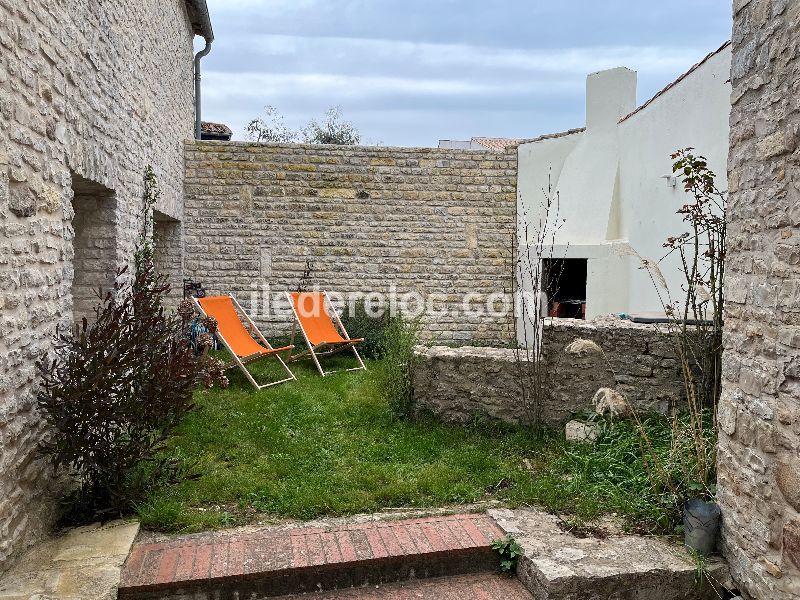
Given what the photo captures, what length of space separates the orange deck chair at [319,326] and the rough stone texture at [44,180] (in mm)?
2514

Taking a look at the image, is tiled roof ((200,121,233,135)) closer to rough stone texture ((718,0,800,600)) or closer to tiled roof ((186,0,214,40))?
tiled roof ((186,0,214,40))

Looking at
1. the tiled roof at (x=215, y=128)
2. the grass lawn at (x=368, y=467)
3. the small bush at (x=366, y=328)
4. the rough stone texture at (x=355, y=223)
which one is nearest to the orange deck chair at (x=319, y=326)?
the small bush at (x=366, y=328)

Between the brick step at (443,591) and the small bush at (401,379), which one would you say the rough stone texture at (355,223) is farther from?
the brick step at (443,591)

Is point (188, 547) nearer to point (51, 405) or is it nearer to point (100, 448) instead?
point (100, 448)

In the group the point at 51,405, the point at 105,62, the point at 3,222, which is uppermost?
the point at 105,62

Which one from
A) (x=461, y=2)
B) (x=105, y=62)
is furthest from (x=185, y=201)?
(x=461, y=2)

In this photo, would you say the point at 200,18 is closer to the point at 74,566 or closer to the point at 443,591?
the point at 74,566

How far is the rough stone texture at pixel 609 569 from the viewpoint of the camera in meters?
2.61

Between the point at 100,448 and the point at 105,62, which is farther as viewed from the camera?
the point at 105,62

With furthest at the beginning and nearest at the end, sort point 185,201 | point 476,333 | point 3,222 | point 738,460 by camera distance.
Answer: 1. point 476,333
2. point 185,201
3. point 738,460
4. point 3,222

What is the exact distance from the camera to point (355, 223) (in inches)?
332

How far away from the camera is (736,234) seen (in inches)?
108

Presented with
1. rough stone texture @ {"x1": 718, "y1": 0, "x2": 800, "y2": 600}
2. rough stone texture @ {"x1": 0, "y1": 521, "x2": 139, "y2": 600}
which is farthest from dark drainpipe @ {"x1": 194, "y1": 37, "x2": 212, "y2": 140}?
rough stone texture @ {"x1": 718, "y1": 0, "x2": 800, "y2": 600}

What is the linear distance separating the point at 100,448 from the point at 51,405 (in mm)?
350
